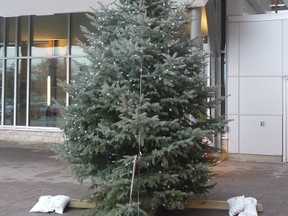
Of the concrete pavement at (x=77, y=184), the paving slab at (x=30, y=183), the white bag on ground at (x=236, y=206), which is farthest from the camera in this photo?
the paving slab at (x=30, y=183)

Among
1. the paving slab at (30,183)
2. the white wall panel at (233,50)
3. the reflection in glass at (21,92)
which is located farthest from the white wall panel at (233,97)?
the reflection in glass at (21,92)

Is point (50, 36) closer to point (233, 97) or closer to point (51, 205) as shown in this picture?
point (233, 97)

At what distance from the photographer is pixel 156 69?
624cm

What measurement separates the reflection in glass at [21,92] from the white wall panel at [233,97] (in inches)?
265

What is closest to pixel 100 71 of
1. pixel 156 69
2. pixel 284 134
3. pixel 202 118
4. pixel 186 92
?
pixel 156 69

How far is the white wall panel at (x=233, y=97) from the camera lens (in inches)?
521

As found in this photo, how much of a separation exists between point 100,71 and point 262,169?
21.4ft

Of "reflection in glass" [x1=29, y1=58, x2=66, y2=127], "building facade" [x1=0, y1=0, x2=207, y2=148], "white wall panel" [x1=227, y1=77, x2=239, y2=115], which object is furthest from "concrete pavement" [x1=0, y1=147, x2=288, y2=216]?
"reflection in glass" [x1=29, y1=58, x2=66, y2=127]

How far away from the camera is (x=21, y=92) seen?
16.1 meters

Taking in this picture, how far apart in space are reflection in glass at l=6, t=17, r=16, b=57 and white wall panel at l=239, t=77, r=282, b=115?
25.0ft

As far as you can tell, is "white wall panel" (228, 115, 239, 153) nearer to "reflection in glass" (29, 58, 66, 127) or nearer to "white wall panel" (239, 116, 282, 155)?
"white wall panel" (239, 116, 282, 155)

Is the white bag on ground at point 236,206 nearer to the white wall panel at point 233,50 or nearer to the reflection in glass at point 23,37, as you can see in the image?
the white wall panel at point 233,50

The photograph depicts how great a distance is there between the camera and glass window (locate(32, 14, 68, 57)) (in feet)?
50.9

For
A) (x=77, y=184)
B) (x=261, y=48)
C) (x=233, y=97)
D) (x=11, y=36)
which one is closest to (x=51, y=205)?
(x=77, y=184)
